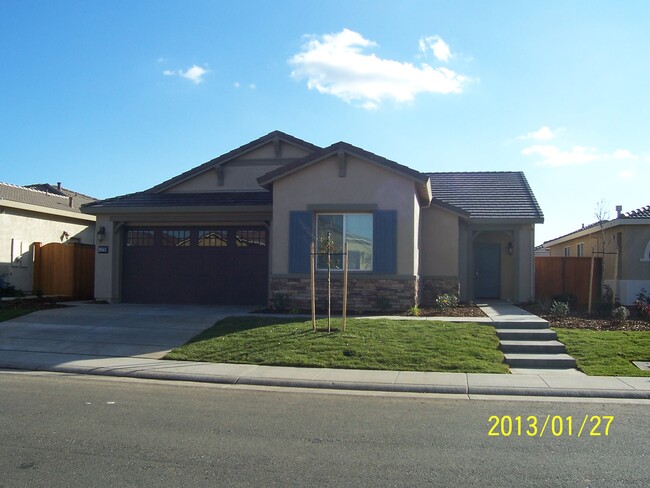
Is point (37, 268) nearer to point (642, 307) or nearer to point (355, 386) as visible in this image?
point (355, 386)

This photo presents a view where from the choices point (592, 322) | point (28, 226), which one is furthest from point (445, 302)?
point (28, 226)

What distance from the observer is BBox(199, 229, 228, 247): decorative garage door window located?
1855 centimetres

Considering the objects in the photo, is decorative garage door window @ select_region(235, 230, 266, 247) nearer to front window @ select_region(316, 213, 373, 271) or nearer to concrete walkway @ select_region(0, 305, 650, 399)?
front window @ select_region(316, 213, 373, 271)

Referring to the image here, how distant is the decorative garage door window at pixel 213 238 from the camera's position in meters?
18.5

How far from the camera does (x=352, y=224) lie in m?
15.9

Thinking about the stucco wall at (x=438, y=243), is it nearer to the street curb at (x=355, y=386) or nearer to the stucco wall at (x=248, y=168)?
the stucco wall at (x=248, y=168)

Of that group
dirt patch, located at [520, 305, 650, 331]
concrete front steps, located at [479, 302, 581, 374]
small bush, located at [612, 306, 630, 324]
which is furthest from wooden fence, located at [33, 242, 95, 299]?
small bush, located at [612, 306, 630, 324]

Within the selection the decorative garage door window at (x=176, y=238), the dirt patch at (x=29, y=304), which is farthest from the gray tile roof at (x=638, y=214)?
the dirt patch at (x=29, y=304)

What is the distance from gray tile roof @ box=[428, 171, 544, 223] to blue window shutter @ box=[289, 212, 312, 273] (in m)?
5.34

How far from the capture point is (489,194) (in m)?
21.2

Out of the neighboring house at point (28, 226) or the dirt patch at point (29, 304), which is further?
the neighboring house at point (28, 226)

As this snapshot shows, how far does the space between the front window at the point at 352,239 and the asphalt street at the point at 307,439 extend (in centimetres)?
689

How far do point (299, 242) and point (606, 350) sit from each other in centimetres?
771

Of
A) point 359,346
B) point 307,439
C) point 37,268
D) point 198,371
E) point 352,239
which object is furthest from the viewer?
point 37,268
